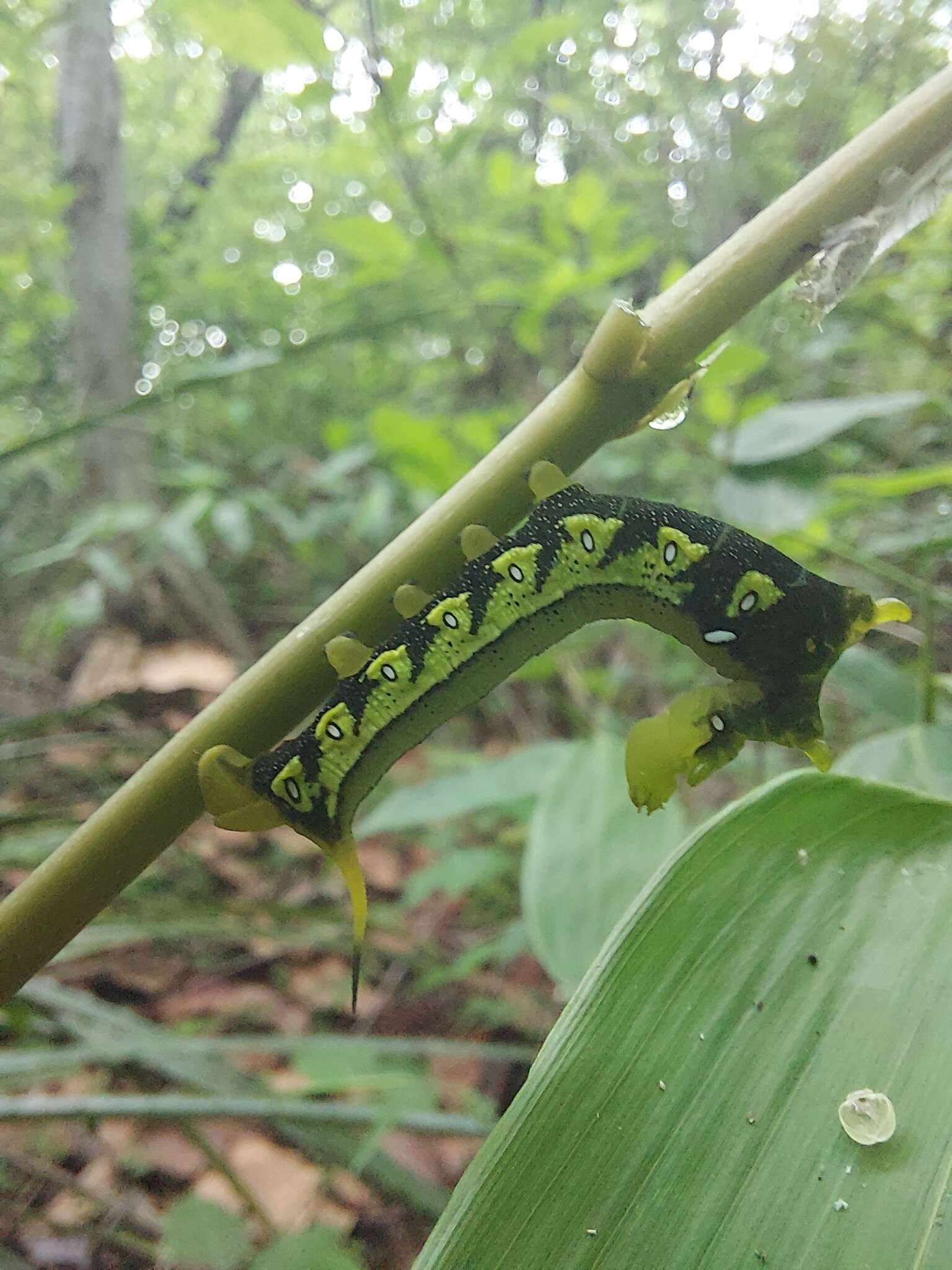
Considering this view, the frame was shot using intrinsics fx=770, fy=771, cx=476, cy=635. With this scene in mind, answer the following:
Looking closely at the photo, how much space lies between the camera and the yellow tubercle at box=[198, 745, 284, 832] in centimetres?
31

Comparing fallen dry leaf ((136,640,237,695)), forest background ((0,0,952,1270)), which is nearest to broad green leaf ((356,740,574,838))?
forest background ((0,0,952,1270))

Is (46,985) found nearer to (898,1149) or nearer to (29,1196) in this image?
(29,1196)

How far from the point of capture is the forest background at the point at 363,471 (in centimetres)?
67

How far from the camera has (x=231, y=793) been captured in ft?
1.12

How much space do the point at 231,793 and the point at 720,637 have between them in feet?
0.86

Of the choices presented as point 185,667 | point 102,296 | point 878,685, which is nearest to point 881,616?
point 878,685

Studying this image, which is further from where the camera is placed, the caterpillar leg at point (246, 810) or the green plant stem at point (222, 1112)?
the green plant stem at point (222, 1112)

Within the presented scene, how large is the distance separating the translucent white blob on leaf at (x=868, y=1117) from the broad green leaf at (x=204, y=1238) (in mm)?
466

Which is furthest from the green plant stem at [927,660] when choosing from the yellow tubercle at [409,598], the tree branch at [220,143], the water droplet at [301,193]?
the water droplet at [301,193]

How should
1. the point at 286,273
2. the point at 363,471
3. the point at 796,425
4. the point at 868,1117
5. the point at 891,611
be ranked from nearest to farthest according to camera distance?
the point at 868,1117, the point at 891,611, the point at 796,425, the point at 286,273, the point at 363,471

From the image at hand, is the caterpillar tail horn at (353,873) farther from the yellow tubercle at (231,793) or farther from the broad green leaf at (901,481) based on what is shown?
the broad green leaf at (901,481)

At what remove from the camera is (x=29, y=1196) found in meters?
0.73

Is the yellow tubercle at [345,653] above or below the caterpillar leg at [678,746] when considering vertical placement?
below

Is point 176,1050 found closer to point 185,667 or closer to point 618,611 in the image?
point 618,611
